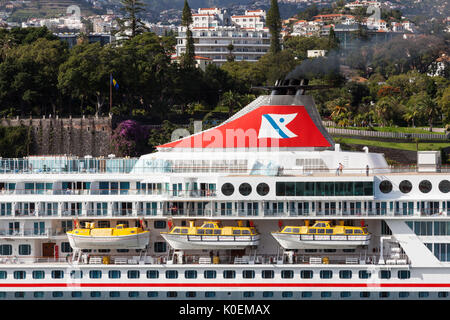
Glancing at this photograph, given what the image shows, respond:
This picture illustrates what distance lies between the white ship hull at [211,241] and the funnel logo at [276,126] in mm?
4814

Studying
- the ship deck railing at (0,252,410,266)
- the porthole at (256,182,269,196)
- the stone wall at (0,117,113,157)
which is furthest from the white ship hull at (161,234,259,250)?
the stone wall at (0,117,113,157)

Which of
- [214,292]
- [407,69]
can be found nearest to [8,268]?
[214,292]

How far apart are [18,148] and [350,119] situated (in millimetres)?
28374

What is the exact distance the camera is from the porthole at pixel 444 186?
3362cm

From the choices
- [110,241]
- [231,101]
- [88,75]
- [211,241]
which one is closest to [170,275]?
[211,241]

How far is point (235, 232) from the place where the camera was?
32938mm

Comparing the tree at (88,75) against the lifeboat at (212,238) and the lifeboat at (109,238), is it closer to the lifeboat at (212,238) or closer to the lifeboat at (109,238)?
the lifeboat at (109,238)

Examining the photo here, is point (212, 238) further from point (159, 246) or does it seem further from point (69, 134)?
point (69, 134)

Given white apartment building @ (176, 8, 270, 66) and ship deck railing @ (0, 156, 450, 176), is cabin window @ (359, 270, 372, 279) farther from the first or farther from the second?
white apartment building @ (176, 8, 270, 66)

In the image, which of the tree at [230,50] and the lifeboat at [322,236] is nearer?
the lifeboat at [322,236]

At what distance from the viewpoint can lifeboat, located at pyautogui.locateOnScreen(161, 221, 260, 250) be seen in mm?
32781

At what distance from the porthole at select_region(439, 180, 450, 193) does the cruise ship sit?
0.12 feet

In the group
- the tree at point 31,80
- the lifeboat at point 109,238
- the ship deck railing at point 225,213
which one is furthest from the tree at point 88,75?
the lifeboat at point 109,238
